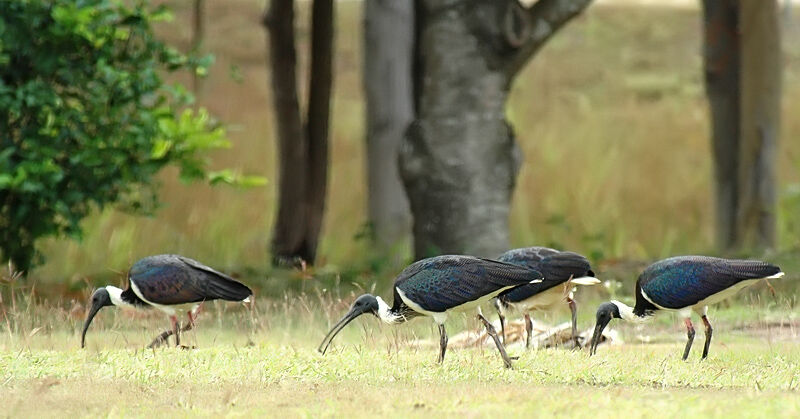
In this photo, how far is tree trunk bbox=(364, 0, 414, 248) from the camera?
1903 cm

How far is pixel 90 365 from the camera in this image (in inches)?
393

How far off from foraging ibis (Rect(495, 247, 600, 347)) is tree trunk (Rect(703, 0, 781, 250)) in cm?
989

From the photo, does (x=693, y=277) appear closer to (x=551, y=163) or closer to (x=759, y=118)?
(x=759, y=118)

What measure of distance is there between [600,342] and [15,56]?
743 centimetres

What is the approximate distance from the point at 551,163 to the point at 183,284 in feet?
58.6

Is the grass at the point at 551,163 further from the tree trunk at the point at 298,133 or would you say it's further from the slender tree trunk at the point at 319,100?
the slender tree trunk at the point at 319,100

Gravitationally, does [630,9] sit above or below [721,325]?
above

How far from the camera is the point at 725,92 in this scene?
70.1 feet

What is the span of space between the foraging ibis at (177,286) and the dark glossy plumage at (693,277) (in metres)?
3.21

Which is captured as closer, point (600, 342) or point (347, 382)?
point (347, 382)

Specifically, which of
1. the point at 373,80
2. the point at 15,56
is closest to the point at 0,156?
the point at 15,56

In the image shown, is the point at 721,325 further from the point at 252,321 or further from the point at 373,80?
the point at 373,80

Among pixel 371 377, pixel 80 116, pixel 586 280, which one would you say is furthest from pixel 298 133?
pixel 371 377

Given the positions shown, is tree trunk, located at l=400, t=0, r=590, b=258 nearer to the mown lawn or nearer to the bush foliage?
the bush foliage
